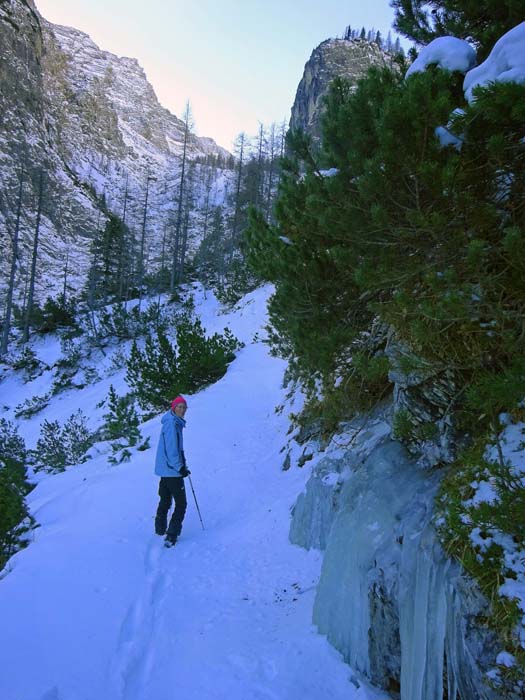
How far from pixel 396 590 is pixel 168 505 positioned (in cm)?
349

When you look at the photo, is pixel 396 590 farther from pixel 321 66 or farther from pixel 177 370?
pixel 321 66

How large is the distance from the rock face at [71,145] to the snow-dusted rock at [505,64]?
1319 inches

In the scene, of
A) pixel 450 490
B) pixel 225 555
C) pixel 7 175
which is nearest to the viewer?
pixel 450 490

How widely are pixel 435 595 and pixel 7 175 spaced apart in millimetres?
42465

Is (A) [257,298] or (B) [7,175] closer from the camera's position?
(A) [257,298]

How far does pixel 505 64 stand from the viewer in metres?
2.19

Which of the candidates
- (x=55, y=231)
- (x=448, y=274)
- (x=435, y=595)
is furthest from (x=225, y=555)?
(x=55, y=231)

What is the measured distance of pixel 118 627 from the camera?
355 centimetres

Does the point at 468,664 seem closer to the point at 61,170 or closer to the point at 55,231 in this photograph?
the point at 55,231

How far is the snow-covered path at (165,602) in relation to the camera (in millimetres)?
2945

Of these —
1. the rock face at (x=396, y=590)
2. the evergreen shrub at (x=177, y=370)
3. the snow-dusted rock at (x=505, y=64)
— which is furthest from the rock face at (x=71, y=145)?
the snow-dusted rock at (x=505, y=64)

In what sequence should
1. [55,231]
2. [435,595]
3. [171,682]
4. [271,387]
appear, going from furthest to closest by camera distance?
[55,231], [271,387], [171,682], [435,595]

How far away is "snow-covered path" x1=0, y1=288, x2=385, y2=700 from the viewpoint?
2.95m

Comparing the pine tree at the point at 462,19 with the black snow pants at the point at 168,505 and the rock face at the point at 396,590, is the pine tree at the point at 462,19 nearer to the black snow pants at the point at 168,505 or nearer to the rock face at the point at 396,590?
the rock face at the point at 396,590
